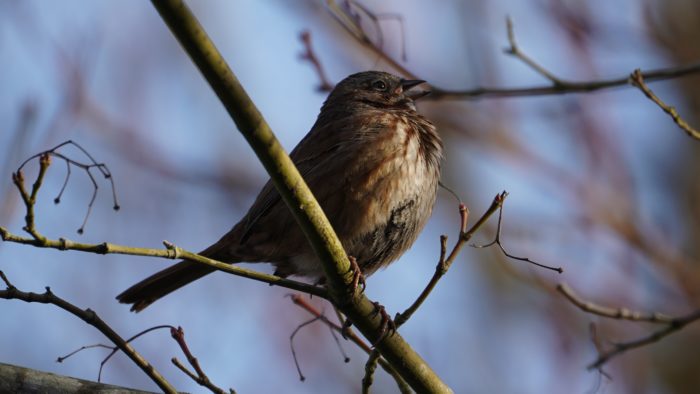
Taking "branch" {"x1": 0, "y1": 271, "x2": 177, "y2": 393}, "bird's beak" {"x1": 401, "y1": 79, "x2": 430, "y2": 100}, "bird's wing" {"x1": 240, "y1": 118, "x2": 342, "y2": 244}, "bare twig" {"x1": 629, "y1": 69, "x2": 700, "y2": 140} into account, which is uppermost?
"bird's beak" {"x1": 401, "y1": 79, "x2": 430, "y2": 100}

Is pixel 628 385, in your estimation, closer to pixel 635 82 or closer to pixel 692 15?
pixel 692 15

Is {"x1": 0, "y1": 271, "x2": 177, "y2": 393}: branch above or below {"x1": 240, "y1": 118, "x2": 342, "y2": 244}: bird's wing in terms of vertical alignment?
below

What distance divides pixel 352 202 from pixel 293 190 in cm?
131

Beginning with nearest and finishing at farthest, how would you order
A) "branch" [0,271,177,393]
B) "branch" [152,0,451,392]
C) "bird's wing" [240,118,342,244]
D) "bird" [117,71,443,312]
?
1. "branch" [152,0,451,392]
2. "branch" [0,271,177,393]
3. "bird" [117,71,443,312]
4. "bird's wing" [240,118,342,244]

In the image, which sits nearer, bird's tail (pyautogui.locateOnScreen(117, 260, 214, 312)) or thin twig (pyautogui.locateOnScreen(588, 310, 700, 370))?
thin twig (pyautogui.locateOnScreen(588, 310, 700, 370))

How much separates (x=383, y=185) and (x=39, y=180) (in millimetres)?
1914

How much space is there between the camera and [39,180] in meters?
2.69

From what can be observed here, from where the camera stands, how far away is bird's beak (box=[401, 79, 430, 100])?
5215 millimetres

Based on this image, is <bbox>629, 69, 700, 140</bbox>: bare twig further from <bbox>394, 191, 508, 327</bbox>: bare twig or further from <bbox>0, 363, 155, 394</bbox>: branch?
<bbox>0, 363, 155, 394</bbox>: branch

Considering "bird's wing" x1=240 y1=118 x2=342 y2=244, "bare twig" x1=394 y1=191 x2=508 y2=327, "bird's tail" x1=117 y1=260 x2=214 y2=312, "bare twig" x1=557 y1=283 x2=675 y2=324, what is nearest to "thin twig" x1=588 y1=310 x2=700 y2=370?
"bare twig" x1=557 y1=283 x2=675 y2=324

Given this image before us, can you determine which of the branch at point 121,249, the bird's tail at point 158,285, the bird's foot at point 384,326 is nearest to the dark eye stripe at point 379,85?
the bird's tail at point 158,285

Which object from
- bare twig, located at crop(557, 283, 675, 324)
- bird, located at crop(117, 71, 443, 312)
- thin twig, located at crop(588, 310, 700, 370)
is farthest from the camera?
bird, located at crop(117, 71, 443, 312)

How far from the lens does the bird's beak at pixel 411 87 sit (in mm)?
5215

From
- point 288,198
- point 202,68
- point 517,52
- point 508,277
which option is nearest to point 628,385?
point 508,277
